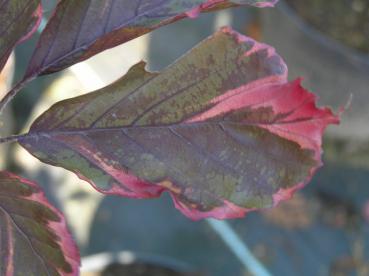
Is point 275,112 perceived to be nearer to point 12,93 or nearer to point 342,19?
point 12,93

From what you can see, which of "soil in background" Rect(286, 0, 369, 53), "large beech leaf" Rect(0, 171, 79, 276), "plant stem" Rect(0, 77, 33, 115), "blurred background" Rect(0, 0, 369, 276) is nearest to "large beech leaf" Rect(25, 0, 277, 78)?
"plant stem" Rect(0, 77, 33, 115)

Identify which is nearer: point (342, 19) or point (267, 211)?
point (342, 19)

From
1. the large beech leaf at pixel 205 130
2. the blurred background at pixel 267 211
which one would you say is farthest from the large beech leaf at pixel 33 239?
the blurred background at pixel 267 211

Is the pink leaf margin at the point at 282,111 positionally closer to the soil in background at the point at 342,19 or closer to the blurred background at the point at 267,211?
the blurred background at the point at 267,211

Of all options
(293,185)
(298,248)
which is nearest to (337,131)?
(298,248)

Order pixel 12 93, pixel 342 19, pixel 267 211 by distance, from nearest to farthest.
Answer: pixel 12 93 < pixel 342 19 < pixel 267 211

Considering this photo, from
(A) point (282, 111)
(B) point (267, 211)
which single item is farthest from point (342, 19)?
(A) point (282, 111)

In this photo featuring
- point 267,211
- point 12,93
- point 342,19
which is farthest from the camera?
point 267,211
